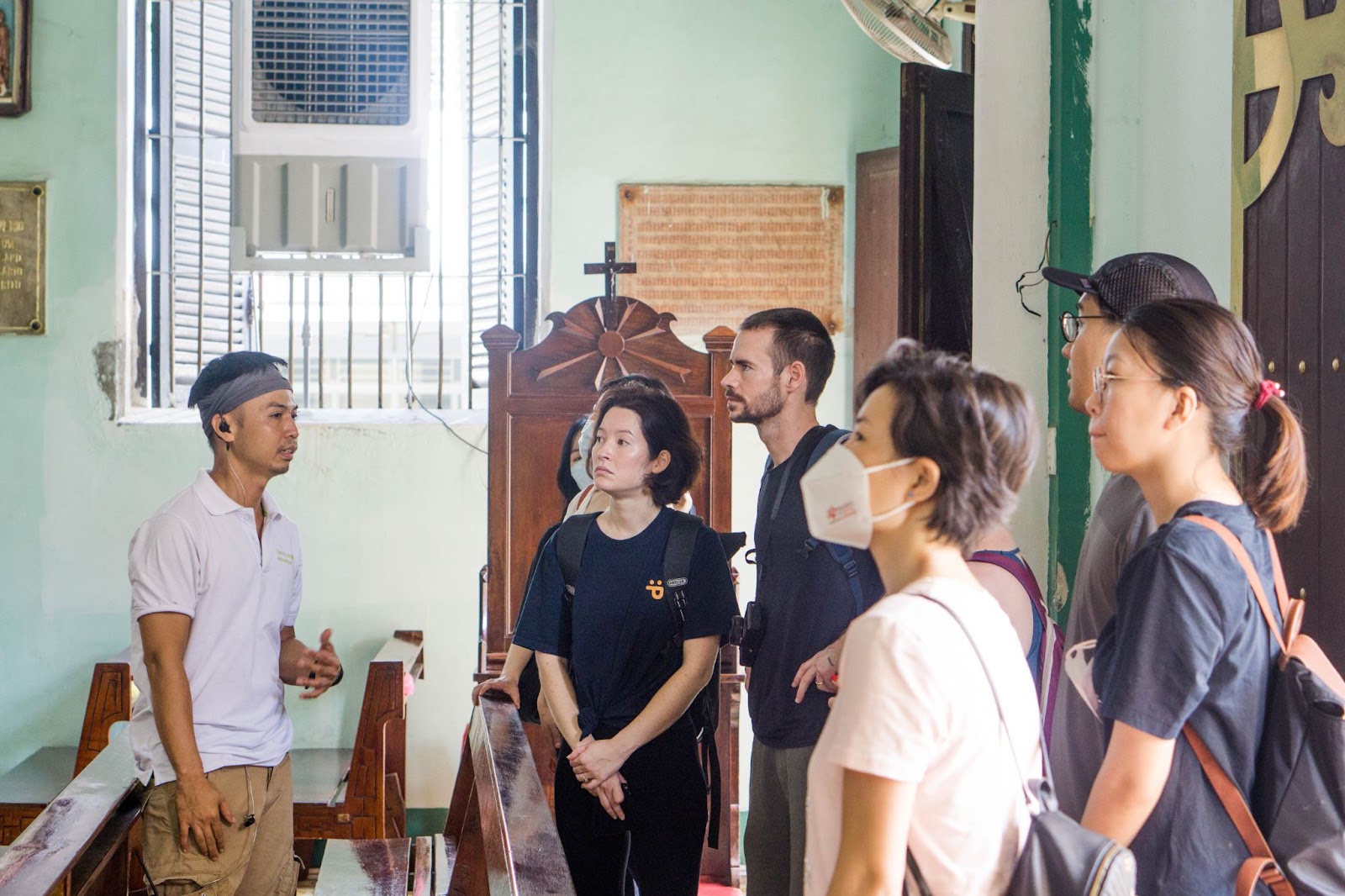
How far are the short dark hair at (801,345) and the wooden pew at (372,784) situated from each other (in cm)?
194

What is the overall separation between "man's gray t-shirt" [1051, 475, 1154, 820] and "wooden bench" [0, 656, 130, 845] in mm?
3228

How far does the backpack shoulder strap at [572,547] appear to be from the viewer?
236 cm

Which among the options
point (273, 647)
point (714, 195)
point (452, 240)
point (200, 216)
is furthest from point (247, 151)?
point (273, 647)

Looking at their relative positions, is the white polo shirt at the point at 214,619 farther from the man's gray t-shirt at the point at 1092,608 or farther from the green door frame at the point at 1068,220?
the green door frame at the point at 1068,220

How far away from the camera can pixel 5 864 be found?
77.0 inches

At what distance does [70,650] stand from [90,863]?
97.7 inches

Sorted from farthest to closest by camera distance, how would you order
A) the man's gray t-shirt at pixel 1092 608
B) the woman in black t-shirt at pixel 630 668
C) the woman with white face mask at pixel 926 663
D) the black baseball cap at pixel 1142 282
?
the woman in black t-shirt at pixel 630 668, the black baseball cap at pixel 1142 282, the man's gray t-shirt at pixel 1092 608, the woman with white face mask at pixel 926 663

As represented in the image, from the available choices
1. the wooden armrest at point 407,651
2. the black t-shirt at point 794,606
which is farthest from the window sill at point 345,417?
the black t-shirt at point 794,606

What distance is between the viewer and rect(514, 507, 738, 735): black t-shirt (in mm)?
2299

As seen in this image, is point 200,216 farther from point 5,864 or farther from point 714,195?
point 5,864

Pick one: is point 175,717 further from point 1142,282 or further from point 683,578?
point 1142,282

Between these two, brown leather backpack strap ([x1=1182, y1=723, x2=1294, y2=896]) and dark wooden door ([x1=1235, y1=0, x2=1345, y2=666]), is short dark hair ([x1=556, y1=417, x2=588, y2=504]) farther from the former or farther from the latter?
brown leather backpack strap ([x1=1182, y1=723, x2=1294, y2=896])

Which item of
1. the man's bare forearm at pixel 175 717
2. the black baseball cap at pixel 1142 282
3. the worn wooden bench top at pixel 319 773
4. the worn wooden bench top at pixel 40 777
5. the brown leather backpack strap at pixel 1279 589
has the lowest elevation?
the worn wooden bench top at pixel 319 773

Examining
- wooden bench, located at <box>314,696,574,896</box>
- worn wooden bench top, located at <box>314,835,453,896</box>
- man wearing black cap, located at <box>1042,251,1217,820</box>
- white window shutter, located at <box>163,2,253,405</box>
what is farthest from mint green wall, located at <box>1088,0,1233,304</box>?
white window shutter, located at <box>163,2,253,405</box>
